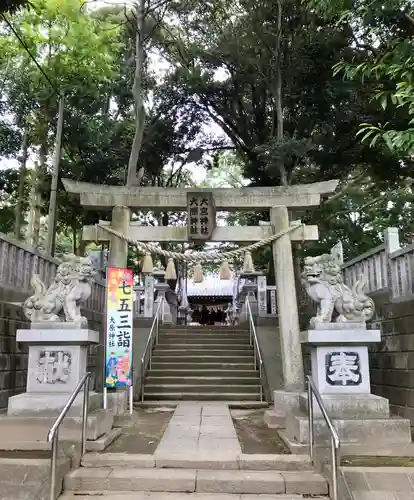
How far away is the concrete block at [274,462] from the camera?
479cm

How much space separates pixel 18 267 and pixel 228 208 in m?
4.28

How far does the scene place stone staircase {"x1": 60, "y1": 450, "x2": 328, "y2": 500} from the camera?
14.0 ft

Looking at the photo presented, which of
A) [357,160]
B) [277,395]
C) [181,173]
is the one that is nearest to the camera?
[277,395]

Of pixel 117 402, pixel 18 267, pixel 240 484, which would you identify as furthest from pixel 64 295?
pixel 240 484

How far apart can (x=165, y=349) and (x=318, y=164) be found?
27.5 feet

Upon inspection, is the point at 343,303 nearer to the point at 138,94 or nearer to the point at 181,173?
the point at 138,94

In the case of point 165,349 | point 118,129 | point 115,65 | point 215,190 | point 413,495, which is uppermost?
point 115,65

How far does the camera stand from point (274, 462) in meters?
4.84

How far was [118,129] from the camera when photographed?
17.1m

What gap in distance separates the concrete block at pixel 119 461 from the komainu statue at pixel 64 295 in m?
1.97

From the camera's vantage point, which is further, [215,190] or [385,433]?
[215,190]

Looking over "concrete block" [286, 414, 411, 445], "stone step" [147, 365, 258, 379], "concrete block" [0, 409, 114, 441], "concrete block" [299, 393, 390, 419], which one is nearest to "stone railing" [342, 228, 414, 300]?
"concrete block" [299, 393, 390, 419]

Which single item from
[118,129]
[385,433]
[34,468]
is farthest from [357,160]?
[34,468]

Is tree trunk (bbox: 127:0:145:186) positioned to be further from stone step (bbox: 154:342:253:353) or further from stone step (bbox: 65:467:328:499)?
stone step (bbox: 65:467:328:499)
